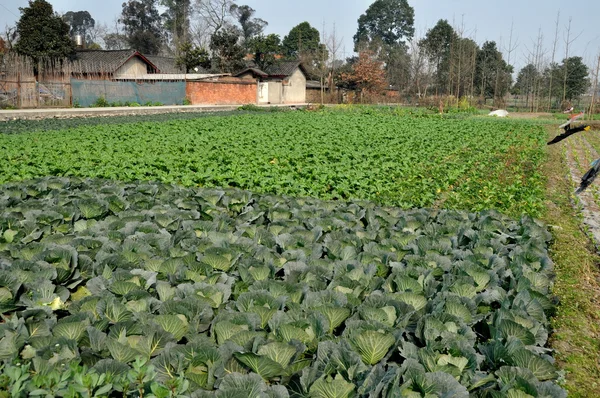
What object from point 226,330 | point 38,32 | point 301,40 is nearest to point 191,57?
point 38,32

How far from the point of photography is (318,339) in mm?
2547

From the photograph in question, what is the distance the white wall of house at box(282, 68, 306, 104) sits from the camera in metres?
46.4

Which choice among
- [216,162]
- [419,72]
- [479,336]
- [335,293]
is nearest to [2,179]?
[216,162]

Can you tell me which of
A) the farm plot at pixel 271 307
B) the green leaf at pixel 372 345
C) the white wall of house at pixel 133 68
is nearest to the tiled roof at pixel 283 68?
the white wall of house at pixel 133 68

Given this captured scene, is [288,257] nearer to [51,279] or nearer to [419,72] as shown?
[51,279]

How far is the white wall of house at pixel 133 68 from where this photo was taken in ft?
127

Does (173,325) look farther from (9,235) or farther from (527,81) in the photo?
(527,81)

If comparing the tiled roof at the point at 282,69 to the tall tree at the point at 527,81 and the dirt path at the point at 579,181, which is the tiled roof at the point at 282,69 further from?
the dirt path at the point at 579,181

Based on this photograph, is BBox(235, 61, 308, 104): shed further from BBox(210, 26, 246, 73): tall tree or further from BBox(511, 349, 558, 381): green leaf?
BBox(511, 349, 558, 381): green leaf

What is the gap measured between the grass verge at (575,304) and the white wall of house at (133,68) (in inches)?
1454

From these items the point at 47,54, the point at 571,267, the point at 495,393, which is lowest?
the point at 571,267

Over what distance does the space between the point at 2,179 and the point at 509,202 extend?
8.06 meters

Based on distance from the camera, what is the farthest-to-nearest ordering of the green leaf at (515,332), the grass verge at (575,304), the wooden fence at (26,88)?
the wooden fence at (26,88) → the grass verge at (575,304) → the green leaf at (515,332)

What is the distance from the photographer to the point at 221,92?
1435 inches
